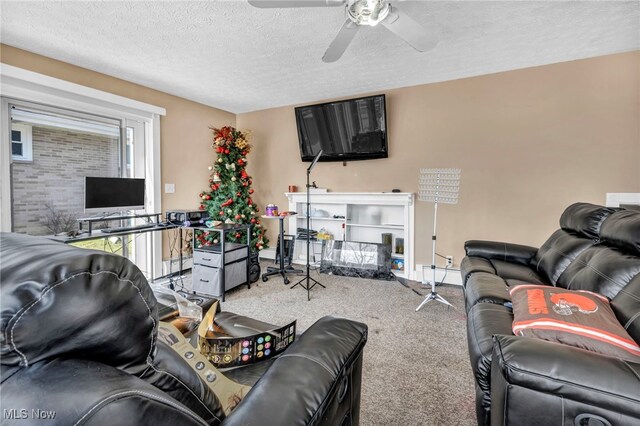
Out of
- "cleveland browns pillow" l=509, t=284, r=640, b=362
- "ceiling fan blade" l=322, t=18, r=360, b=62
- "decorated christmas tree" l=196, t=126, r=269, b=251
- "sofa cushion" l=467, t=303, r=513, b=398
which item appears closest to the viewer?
"cleveland browns pillow" l=509, t=284, r=640, b=362

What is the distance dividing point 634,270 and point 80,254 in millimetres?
2242

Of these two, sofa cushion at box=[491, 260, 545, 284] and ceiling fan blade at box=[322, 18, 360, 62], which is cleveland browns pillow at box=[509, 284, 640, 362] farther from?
ceiling fan blade at box=[322, 18, 360, 62]

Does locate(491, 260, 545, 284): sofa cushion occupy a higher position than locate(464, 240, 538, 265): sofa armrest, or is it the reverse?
locate(464, 240, 538, 265): sofa armrest

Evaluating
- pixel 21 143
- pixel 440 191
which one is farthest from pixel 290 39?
pixel 21 143

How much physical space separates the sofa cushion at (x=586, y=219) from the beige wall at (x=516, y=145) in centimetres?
89

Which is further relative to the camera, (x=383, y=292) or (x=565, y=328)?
(x=383, y=292)

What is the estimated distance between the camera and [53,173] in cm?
295

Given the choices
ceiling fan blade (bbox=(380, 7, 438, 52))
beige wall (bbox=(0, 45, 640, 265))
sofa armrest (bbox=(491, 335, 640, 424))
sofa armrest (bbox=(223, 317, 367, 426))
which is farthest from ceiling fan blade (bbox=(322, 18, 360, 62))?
sofa armrest (bbox=(491, 335, 640, 424))

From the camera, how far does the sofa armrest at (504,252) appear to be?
8.34ft

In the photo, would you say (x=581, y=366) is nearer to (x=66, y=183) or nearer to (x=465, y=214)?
(x=465, y=214)

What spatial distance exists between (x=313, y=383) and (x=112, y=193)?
3.27 m

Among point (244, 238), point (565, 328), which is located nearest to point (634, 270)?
point (565, 328)

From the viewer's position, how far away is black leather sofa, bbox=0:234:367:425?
0.40 meters

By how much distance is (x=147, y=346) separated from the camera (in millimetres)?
551
